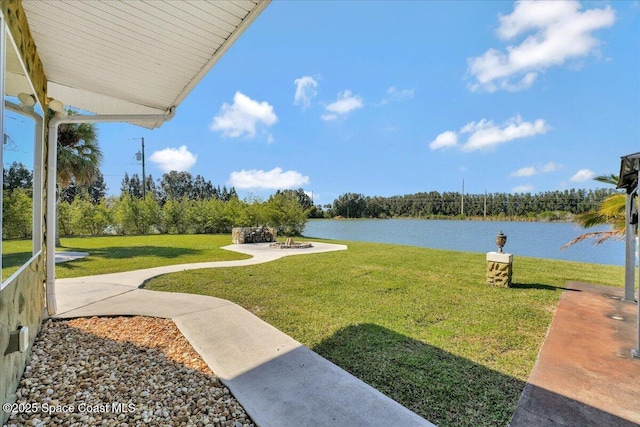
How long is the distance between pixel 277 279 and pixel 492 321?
4022mm

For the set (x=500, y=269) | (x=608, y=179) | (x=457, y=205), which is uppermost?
(x=457, y=205)

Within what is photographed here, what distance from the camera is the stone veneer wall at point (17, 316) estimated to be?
1816 mm

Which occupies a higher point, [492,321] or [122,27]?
[122,27]

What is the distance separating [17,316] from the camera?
7.44ft

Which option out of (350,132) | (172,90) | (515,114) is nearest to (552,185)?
(515,114)

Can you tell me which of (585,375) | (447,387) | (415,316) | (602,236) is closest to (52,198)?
(447,387)

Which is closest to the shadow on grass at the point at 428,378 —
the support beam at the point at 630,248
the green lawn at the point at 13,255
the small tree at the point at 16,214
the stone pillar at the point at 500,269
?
the green lawn at the point at 13,255

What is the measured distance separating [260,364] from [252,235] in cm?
1174

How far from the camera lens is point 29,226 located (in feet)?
8.96

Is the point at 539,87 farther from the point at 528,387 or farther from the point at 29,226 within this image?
the point at 29,226

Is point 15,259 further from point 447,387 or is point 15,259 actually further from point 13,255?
point 447,387

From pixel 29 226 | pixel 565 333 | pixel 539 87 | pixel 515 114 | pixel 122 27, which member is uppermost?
pixel 515 114

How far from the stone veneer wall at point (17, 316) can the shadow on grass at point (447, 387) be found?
229cm

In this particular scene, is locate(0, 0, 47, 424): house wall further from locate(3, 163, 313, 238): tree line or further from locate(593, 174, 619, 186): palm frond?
locate(3, 163, 313, 238): tree line
